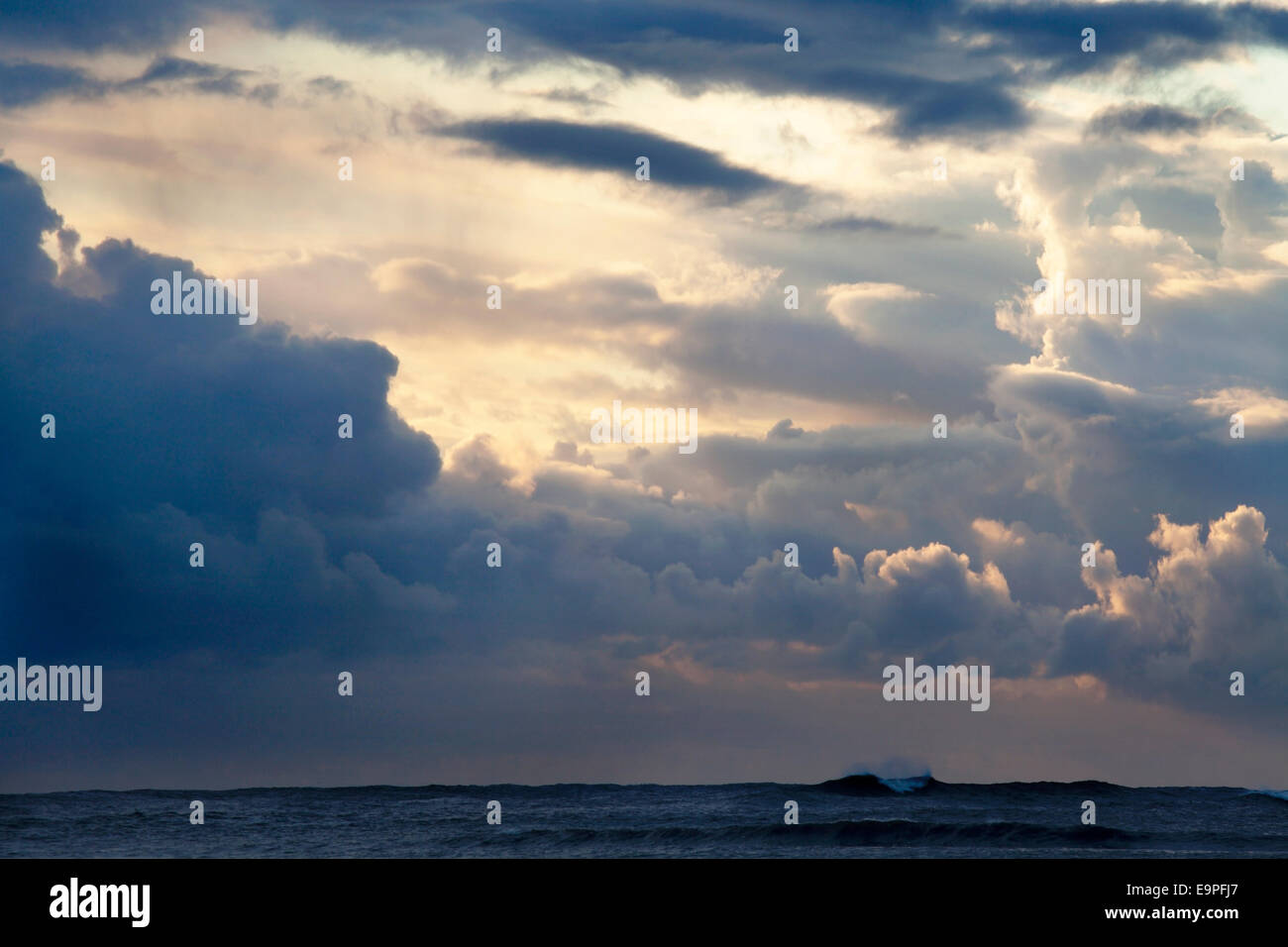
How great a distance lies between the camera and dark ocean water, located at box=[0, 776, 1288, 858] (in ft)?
157

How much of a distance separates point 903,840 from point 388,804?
32.0 meters

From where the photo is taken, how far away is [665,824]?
185 ft

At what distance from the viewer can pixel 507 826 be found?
5641 centimetres

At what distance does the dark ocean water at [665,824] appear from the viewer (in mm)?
48000
